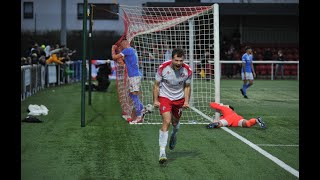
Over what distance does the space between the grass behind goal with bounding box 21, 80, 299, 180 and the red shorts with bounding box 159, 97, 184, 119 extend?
75 centimetres

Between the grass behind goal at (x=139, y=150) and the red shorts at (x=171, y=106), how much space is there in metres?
0.75

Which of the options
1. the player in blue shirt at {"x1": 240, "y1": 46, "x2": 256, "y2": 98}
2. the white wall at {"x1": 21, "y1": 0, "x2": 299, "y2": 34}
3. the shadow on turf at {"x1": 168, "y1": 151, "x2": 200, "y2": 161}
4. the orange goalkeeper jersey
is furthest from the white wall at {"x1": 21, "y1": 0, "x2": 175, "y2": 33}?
the shadow on turf at {"x1": 168, "y1": 151, "x2": 200, "y2": 161}

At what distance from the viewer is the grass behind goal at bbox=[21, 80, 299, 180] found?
9.07 m

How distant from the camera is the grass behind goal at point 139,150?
29.8 ft

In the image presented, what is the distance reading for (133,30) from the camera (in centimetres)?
1659

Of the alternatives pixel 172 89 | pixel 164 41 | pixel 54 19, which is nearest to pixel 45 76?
pixel 164 41

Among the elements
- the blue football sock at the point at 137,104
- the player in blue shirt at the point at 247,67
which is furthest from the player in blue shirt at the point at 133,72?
the player in blue shirt at the point at 247,67

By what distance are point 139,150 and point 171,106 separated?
47.3 inches

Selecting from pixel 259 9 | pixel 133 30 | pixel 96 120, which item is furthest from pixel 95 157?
pixel 259 9

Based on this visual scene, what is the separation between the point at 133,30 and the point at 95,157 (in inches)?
270

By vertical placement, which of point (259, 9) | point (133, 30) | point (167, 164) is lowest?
point (167, 164)

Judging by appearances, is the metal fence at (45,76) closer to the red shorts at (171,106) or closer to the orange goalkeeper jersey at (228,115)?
the orange goalkeeper jersey at (228,115)

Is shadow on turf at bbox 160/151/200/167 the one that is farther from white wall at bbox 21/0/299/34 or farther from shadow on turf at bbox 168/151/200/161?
white wall at bbox 21/0/299/34
